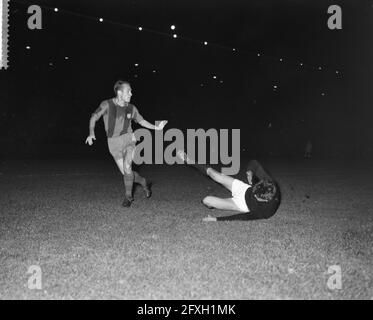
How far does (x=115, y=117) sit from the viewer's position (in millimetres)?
7387

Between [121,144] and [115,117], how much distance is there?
476 mm

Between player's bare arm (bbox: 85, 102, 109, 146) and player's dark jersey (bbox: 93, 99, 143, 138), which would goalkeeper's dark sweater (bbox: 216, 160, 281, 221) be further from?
player's bare arm (bbox: 85, 102, 109, 146)

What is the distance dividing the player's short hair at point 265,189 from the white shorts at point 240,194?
0.74 feet

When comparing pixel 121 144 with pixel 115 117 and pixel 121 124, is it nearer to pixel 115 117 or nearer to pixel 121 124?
pixel 121 124

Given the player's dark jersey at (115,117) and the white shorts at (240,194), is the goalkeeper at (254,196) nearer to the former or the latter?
the white shorts at (240,194)

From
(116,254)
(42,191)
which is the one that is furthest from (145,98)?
(116,254)

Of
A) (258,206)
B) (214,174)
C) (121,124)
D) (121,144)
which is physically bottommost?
(258,206)

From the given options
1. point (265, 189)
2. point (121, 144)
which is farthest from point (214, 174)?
point (121, 144)

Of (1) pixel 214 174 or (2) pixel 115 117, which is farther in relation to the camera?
(2) pixel 115 117

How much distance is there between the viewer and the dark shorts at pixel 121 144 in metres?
7.46

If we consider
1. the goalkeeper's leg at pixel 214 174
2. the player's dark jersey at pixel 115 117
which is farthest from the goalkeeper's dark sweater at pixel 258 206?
the player's dark jersey at pixel 115 117

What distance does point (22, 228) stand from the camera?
564cm

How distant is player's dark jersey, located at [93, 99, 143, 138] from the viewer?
7.34 meters

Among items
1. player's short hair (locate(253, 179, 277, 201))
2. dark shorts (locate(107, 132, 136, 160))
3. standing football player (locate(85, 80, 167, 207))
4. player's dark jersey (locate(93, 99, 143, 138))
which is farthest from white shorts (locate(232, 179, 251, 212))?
player's dark jersey (locate(93, 99, 143, 138))
